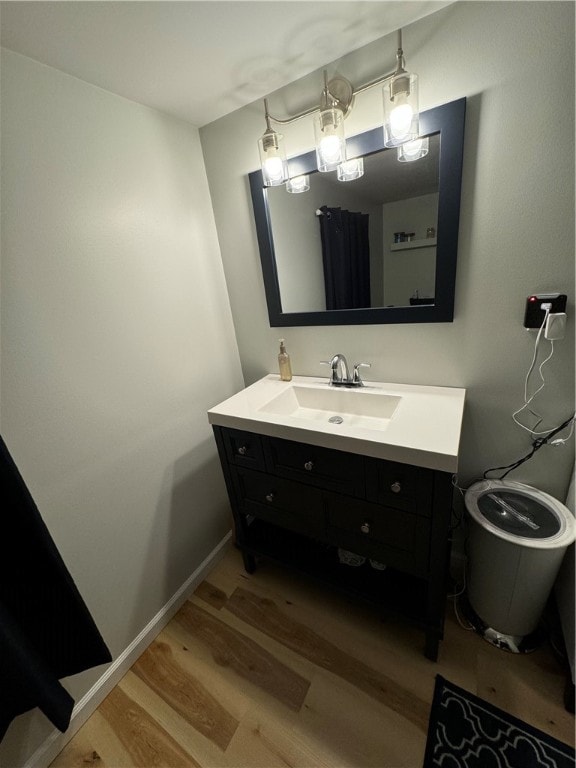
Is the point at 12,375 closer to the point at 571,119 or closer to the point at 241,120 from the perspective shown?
the point at 241,120

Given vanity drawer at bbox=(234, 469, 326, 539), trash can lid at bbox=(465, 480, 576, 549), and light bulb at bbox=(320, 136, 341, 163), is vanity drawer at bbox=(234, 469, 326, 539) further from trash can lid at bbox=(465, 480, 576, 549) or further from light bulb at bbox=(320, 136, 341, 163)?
light bulb at bbox=(320, 136, 341, 163)

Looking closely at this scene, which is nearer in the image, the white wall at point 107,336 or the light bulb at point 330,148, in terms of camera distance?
the white wall at point 107,336

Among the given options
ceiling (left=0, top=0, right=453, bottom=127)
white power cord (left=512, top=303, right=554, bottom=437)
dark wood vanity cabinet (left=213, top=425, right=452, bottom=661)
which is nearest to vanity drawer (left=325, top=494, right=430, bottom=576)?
dark wood vanity cabinet (left=213, top=425, right=452, bottom=661)

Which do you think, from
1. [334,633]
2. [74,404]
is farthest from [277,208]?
[334,633]

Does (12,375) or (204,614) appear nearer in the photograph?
(12,375)

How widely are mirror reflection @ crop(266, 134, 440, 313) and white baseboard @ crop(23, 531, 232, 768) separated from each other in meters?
1.41

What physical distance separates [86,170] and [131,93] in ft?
1.15

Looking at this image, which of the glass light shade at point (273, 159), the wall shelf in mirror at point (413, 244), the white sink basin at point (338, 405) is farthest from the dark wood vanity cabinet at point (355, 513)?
the glass light shade at point (273, 159)

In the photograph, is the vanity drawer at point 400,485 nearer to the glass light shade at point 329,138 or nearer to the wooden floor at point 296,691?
the wooden floor at point 296,691

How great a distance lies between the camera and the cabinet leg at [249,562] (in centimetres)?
148

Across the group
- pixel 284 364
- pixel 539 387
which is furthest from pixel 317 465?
pixel 539 387

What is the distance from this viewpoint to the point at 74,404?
3.24ft

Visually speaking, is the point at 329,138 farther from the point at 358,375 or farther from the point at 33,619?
the point at 33,619

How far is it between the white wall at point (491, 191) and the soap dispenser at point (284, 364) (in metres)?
0.18
